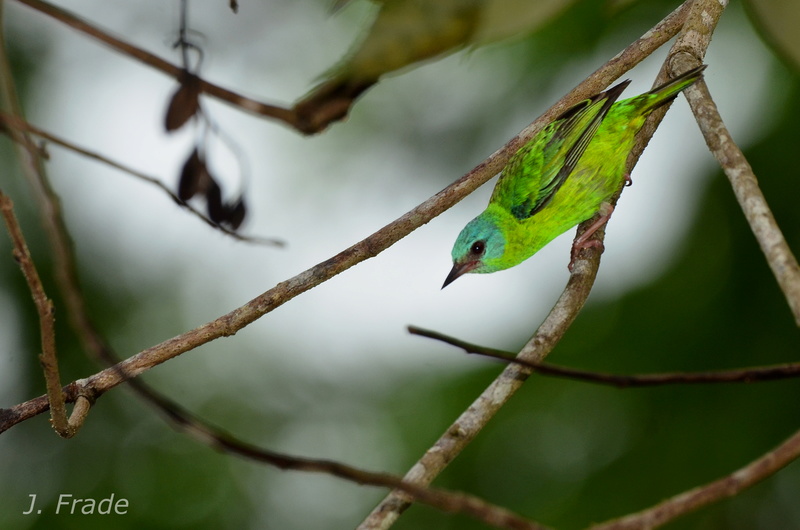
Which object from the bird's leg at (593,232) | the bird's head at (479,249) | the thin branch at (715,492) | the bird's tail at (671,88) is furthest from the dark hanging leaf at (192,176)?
the bird's head at (479,249)

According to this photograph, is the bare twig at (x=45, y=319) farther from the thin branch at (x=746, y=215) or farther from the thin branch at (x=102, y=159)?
the thin branch at (x=746, y=215)

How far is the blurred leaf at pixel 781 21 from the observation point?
102 cm

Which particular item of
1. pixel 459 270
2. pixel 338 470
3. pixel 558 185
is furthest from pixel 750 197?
pixel 459 270

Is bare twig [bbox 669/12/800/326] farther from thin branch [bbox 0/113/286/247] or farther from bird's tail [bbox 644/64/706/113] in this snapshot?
thin branch [bbox 0/113/286/247]

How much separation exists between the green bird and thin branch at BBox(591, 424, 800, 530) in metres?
2.81

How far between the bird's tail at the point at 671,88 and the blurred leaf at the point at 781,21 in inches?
62.3

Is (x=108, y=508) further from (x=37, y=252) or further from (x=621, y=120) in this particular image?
(x=621, y=120)

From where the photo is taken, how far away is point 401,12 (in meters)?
0.81

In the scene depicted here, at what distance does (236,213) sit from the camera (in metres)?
1.90

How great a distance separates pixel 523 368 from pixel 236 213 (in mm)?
952

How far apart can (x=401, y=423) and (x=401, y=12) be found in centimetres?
541

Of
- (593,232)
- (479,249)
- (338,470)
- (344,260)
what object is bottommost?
(479,249)

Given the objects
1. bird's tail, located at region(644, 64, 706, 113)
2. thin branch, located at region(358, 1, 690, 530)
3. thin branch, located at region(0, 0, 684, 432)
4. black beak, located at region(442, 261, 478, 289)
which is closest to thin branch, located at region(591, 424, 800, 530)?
thin branch, located at region(358, 1, 690, 530)

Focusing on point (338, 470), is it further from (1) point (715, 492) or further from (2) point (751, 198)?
(2) point (751, 198)
